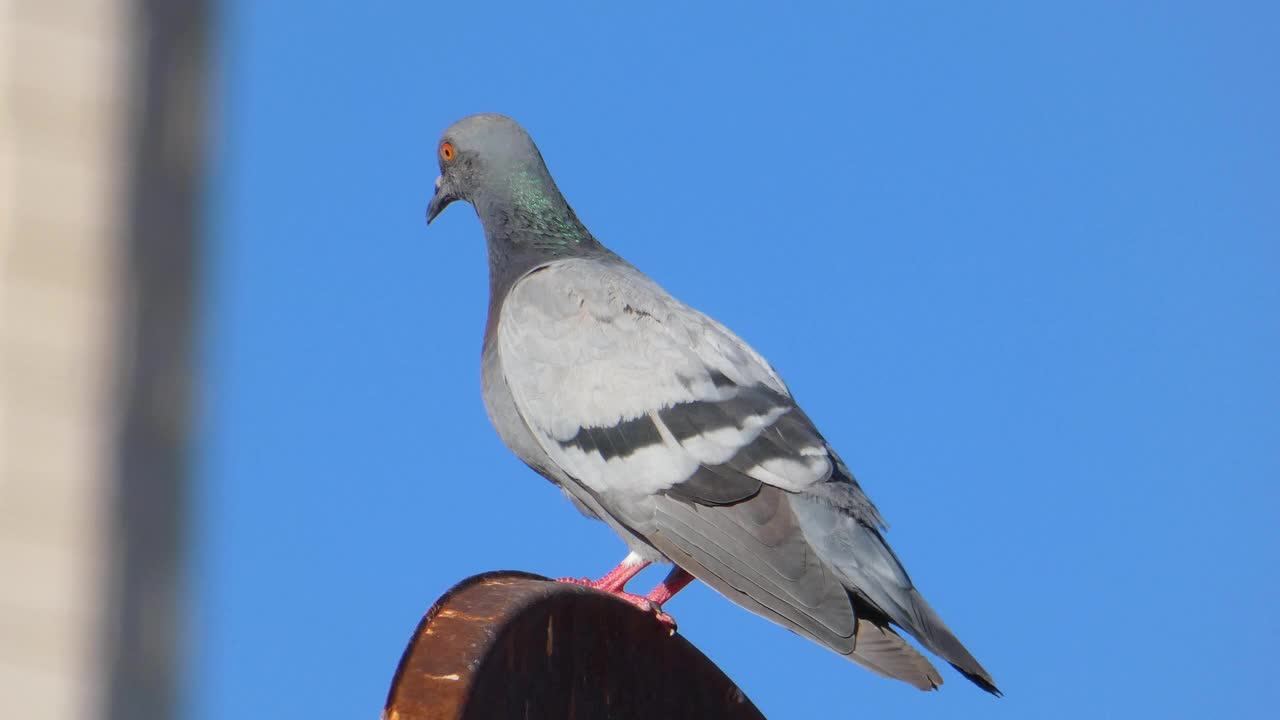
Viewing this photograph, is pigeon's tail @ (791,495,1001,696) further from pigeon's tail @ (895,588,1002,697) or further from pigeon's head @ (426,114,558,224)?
pigeon's head @ (426,114,558,224)

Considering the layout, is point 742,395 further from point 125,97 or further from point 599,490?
point 125,97

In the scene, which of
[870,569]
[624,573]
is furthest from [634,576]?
[870,569]

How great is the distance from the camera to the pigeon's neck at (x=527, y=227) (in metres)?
8.96

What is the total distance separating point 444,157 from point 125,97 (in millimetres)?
6542

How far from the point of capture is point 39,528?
301cm

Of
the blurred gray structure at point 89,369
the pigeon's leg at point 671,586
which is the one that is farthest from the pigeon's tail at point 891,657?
the blurred gray structure at point 89,369

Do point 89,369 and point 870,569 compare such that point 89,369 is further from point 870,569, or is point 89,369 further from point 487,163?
point 487,163

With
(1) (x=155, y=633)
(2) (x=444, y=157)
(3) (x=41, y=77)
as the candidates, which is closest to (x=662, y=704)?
(1) (x=155, y=633)

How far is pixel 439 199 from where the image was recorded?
9.84m

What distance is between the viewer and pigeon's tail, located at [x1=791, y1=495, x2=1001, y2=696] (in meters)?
6.62

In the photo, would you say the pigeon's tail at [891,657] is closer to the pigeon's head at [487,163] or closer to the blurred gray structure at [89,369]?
the blurred gray structure at [89,369]

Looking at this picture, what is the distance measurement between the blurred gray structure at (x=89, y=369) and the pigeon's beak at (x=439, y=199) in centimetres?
639

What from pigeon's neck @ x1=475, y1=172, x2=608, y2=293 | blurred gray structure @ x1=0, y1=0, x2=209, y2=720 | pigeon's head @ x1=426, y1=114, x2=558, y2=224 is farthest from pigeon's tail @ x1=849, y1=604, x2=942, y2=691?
pigeon's head @ x1=426, y1=114, x2=558, y2=224

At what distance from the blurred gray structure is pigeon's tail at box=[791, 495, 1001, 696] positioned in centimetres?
395
